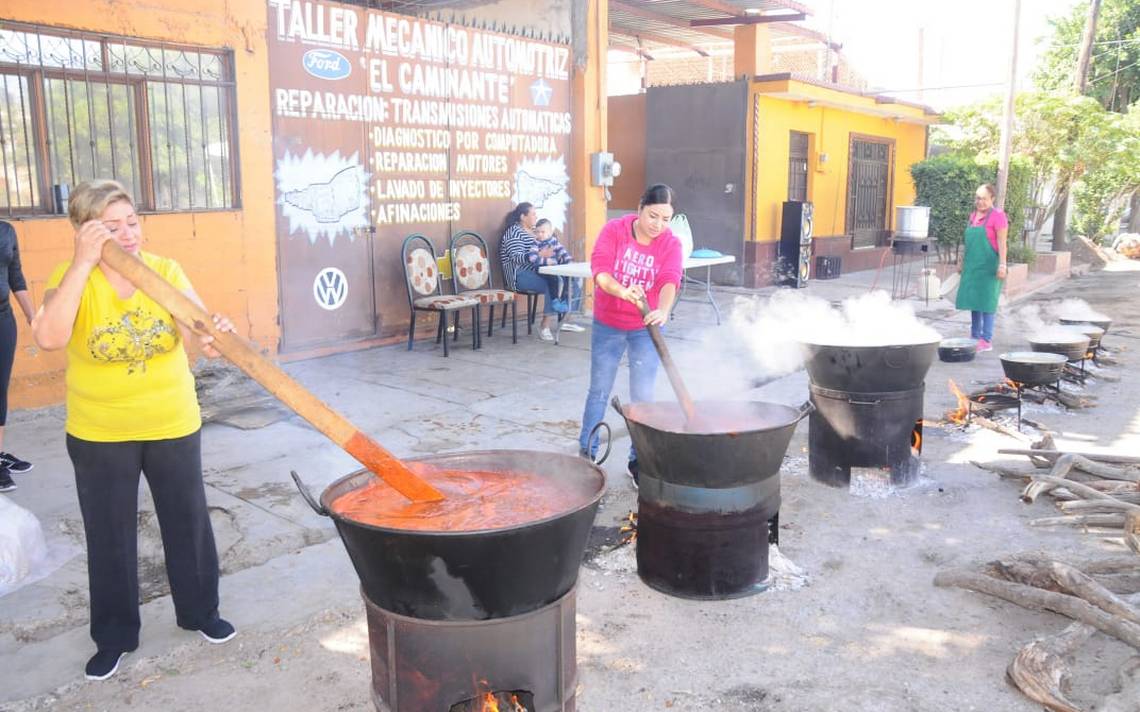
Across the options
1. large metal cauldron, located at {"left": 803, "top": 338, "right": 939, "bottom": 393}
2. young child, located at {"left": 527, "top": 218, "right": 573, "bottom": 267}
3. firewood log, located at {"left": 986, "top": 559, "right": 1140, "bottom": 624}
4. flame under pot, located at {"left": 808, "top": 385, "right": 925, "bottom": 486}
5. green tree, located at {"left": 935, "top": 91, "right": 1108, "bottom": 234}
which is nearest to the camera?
firewood log, located at {"left": 986, "top": 559, "right": 1140, "bottom": 624}

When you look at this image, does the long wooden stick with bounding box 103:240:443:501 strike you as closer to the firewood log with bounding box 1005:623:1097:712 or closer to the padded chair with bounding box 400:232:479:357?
the firewood log with bounding box 1005:623:1097:712

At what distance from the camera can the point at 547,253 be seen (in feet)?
33.3

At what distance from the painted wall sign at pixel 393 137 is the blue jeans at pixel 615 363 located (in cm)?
431

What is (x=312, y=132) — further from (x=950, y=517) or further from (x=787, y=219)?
(x=787, y=219)

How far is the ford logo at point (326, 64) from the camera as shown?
862 cm

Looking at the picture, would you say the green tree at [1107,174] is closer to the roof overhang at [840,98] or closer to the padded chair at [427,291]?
the roof overhang at [840,98]

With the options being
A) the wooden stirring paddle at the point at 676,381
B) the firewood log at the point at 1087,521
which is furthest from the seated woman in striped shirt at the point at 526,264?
the firewood log at the point at 1087,521

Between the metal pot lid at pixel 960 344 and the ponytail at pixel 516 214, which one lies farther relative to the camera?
the ponytail at pixel 516 214

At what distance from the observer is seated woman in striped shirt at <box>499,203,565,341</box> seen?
1015 centimetres

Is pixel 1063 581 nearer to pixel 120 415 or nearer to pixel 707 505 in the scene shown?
pixel 707 505

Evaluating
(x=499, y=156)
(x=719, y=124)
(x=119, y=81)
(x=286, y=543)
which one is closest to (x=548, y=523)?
(x=286, y=543)

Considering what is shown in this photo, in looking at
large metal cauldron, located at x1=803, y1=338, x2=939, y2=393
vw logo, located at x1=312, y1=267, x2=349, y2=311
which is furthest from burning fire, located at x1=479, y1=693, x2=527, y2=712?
vw logo, located at x1=312, y1=267, x2=349, y2=311

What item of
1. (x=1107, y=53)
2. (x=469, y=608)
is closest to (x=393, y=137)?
(x=469, y=608)

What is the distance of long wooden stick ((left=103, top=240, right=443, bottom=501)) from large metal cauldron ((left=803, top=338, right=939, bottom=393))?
3.36 m
